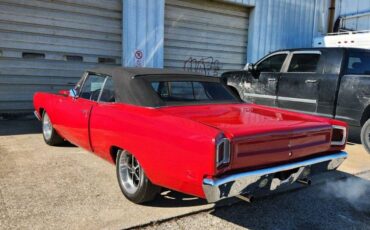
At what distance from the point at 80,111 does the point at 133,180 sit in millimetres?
1180

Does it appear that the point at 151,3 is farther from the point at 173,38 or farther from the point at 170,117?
the point at 170,117

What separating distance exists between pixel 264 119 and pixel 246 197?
0.81 m

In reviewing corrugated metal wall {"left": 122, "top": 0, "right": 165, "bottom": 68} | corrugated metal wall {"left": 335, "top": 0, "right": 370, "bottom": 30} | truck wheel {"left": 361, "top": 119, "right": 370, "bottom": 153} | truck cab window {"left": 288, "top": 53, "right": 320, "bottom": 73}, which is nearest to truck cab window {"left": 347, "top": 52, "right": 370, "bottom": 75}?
truck cab window {"left": 288, "top": 53, "right": 320, "bottom": 73}

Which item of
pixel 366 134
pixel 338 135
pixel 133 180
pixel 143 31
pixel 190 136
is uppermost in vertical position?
pixel 143 31

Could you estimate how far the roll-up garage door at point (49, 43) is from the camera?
805 centimetres

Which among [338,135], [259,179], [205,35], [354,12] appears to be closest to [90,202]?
[259,179]

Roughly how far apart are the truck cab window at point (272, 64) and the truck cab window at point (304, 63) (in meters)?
Result: 0.27

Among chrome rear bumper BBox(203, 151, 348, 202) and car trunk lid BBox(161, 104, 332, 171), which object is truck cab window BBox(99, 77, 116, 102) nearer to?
car trunk lid BBox(161, 104, 332, 171)

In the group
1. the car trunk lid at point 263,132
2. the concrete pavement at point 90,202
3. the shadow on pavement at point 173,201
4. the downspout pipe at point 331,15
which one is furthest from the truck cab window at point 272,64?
the downspout pipe at point 331,15

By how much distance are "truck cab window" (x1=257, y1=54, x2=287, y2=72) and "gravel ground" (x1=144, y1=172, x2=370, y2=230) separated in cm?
374

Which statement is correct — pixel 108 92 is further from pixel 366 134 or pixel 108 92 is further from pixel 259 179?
pixel 366 134

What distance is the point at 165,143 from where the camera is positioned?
290 centimetres

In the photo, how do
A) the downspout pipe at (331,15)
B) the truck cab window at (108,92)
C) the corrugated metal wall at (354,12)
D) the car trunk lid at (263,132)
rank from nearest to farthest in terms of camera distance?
the car trunk lid at (263,132), the truck cab window at (108,92), the downspout pipe at (331,15), the corrugated metal wall at (354,12)

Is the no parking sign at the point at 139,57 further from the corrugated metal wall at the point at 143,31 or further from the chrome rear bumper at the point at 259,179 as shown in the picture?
the chrome rear bumper at the point at 259,179
